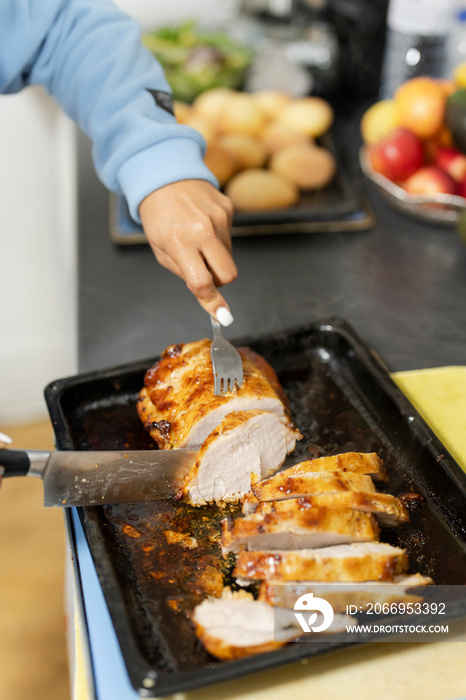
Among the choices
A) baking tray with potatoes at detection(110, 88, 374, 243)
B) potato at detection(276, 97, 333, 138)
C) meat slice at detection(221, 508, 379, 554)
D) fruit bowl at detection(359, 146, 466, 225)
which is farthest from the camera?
potato at detection(276, 97, 333, 138)

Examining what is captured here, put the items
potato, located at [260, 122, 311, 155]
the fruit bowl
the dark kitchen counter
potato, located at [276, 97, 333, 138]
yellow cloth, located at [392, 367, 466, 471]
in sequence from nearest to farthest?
yellow cloth, located at [392, 367, 466, 471], the dark kitchen counter, the fruit bowl, potato, located at [260, 122, 311, 155], potato, located at [276, 97, 333, 138]

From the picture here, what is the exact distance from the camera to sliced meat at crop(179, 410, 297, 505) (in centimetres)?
138

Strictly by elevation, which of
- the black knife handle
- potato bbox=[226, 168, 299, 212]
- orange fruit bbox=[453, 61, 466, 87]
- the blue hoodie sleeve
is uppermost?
the blue hoodie sleeve

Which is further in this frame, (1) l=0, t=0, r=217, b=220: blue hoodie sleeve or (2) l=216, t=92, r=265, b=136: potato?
(2) l=216, t=92, r=265, b=136: potato

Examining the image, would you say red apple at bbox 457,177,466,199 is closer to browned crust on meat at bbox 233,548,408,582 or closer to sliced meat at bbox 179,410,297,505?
sliced meat at bbox 179,410,297,505

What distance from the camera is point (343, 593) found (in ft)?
3.69

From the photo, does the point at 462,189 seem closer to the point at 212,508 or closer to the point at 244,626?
the point at 212,508

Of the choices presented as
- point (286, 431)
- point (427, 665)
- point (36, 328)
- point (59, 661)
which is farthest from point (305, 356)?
point (36, 328)

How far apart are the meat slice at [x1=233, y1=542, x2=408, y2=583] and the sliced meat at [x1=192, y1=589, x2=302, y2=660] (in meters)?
0.05

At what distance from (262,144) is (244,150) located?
0.63 ft

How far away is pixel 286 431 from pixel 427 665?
0.54 metres

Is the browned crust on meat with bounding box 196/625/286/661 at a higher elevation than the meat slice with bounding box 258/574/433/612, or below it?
below

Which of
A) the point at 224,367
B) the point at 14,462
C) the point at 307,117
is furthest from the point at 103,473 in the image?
the point at 307,117

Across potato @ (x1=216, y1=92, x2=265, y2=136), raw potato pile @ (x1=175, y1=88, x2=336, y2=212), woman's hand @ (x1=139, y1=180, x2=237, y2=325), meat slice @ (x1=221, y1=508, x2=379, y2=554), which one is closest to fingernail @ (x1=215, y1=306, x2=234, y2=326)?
woman's hand @ (x1=139, y1=180, x2=237, y2=325)
